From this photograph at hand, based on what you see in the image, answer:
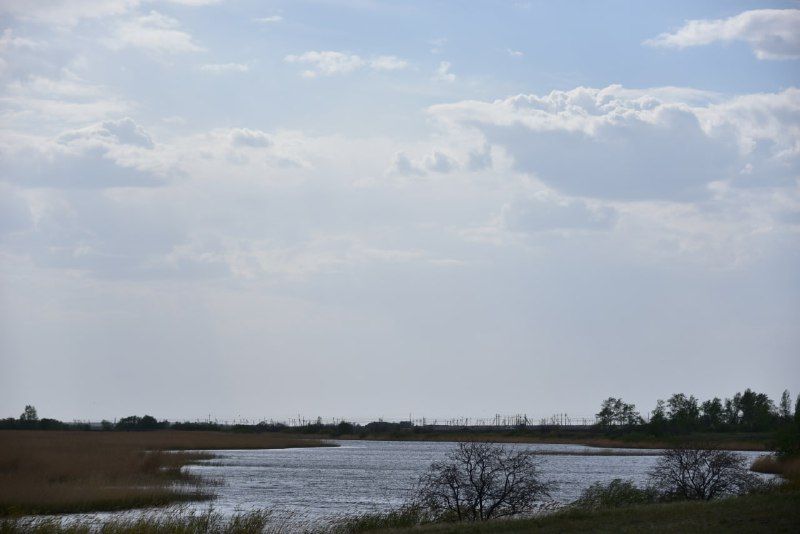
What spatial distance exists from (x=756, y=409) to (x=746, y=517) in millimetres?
165598

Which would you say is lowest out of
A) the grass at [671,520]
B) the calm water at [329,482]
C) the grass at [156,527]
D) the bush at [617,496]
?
the calm water at [329,482]

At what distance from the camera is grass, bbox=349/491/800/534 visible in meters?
19.7

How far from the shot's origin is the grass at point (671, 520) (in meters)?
19.7

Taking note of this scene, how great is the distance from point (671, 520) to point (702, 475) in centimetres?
1037

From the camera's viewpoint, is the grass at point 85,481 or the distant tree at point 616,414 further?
the distant tree at point 616,414

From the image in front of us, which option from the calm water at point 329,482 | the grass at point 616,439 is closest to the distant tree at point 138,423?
the grass at point 616,439

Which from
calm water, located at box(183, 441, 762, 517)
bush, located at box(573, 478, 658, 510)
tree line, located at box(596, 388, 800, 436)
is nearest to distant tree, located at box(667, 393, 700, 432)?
tree line, located at box(596, 388, 800, 436)

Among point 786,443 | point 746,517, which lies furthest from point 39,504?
point 786,443

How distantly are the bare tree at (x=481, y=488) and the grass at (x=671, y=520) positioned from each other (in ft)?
12.5

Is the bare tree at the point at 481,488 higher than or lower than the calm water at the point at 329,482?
higher

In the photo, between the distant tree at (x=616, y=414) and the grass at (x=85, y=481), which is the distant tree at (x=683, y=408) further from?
the grass at (x=85, y=481)

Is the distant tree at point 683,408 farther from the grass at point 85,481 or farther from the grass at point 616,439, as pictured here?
the grass at point 85,481

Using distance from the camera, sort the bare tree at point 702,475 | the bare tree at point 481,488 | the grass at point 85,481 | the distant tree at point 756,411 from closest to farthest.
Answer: the bare tree at point 481,488 → the bare tree at point 702,475 → the grass at point 85,481 → the distant tree at point 756,411

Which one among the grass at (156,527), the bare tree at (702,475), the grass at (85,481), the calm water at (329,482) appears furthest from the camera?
the calm water at (329,482)
